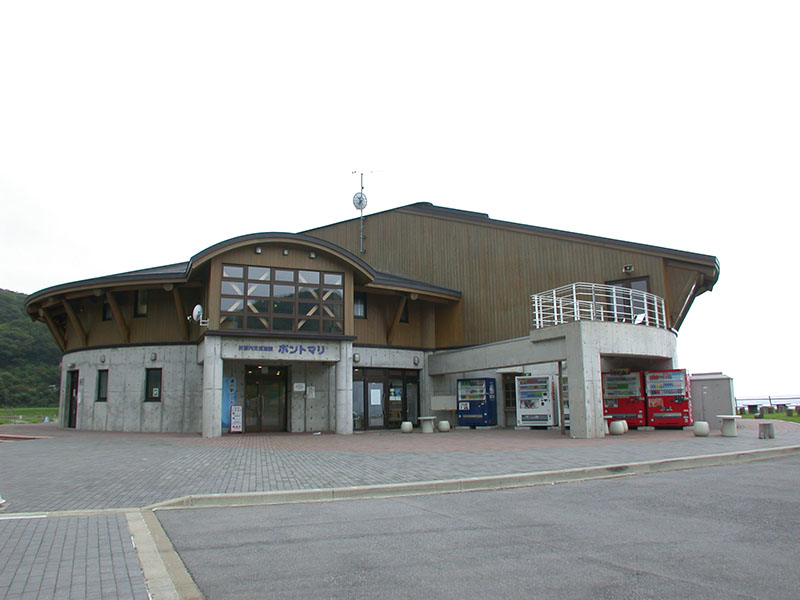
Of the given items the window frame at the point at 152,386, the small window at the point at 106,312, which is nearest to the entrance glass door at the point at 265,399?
the window frame at the point at 152,386

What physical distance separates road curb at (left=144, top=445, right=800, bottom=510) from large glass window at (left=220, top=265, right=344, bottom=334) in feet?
40.8

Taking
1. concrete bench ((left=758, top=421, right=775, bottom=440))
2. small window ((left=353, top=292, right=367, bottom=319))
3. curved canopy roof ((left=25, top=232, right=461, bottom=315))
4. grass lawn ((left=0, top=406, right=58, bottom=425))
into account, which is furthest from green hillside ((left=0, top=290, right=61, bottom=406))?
concrete bench ((left=758, top=421, right=775, bottom=440))

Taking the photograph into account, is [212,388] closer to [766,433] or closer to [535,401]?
[535,401]

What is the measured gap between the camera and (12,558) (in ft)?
18.6

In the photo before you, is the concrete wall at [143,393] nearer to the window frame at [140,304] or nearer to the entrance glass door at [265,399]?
the window frame at [140,304]

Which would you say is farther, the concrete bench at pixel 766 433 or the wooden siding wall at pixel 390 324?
the wooden siding wall at pixel 390 324

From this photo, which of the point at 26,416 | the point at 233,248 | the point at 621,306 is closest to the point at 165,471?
the point at 233,248

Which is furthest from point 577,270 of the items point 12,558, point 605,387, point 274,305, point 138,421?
point 12,558

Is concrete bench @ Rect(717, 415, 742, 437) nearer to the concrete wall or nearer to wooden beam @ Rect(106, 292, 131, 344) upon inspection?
the concrete wall

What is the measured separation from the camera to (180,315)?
2370 cm

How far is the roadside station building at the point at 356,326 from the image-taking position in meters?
20.6

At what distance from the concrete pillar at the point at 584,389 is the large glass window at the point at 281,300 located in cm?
833

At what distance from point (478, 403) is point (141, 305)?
47.0 ft

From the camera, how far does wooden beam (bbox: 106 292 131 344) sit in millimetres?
23778
